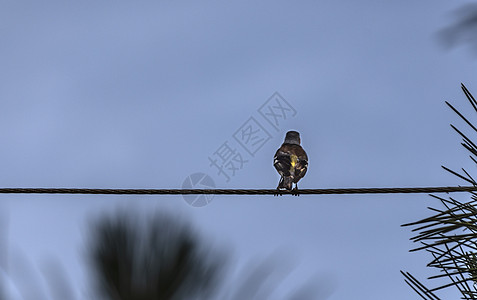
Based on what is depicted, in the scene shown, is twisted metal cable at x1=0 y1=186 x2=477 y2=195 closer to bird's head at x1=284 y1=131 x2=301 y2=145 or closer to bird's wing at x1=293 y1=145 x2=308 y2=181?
bird's wing at x1=293 y1=145 x2=308 y2=181

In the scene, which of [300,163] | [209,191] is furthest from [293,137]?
[209,191]

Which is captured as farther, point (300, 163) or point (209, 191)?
point (300, 163)

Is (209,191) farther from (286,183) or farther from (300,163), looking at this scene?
(300,163)

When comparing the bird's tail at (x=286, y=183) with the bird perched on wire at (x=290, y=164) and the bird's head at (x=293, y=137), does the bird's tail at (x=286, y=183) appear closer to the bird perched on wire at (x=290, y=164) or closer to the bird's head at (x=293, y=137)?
the bird perched on wire at (x=290, y=164)

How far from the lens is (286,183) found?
5.45 m

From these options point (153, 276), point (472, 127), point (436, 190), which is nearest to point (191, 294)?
point (153, 276)

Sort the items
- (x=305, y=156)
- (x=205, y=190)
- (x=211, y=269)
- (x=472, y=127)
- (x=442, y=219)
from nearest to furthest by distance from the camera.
Result: (x=472, y=127) < (x=442, y=219) < (x=211, y=269) < (x=205, y=190) < (x=305, y=156)

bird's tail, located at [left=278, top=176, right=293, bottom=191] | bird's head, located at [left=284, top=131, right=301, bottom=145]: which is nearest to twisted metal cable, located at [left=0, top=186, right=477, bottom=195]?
bird's tail, located at [left=278, top=176, right=293, bottom=191]

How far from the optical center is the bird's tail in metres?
5.43

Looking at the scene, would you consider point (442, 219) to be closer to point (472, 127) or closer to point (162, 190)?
point (472, 127)

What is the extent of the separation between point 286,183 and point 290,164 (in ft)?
1.14

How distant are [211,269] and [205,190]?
1.48ft

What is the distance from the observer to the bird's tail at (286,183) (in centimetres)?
543

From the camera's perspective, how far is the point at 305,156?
601 cm
